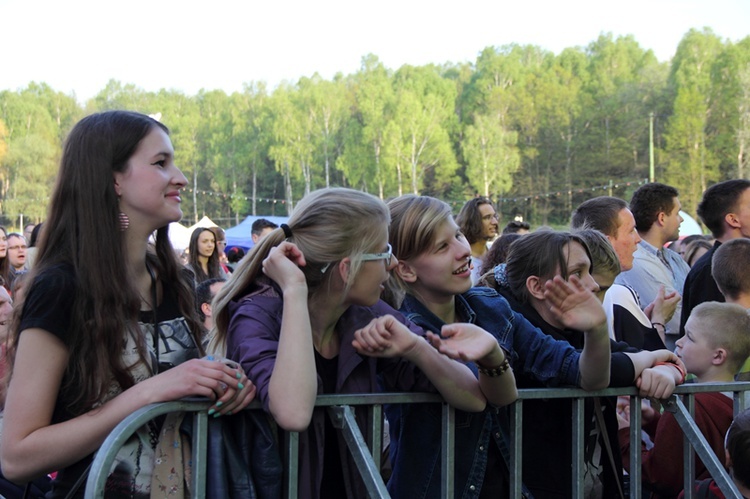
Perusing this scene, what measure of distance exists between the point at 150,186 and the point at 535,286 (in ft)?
5.33

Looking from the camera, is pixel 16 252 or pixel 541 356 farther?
pixel 16 252

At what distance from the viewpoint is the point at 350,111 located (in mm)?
75000

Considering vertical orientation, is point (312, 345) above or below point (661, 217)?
below

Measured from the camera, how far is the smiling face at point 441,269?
2770 millimetres

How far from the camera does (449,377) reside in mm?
2400

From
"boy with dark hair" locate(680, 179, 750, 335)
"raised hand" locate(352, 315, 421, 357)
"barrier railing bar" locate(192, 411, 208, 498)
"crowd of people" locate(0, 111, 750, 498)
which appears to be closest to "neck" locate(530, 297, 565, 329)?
"crowd of people" locate(0, 111, 750, 498)

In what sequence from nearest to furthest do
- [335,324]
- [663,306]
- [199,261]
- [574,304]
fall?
[574,304] → [335,324] → [663,306] → [199,261]

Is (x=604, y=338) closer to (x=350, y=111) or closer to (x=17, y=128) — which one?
(x=350, y=111)

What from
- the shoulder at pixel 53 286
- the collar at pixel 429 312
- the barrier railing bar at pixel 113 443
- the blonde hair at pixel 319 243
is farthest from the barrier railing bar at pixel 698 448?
the shoulder at pixel 53 286

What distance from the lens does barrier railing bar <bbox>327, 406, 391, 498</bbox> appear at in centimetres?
217

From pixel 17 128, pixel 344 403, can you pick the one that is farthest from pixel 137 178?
pixel 17 128

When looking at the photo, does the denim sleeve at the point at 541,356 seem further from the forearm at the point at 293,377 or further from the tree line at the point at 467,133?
the tree line at the point at 467,133

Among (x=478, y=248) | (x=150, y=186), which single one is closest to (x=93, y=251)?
(x=150, y=186)

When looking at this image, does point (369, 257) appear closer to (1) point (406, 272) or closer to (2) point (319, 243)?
(2) point (319, 243)
